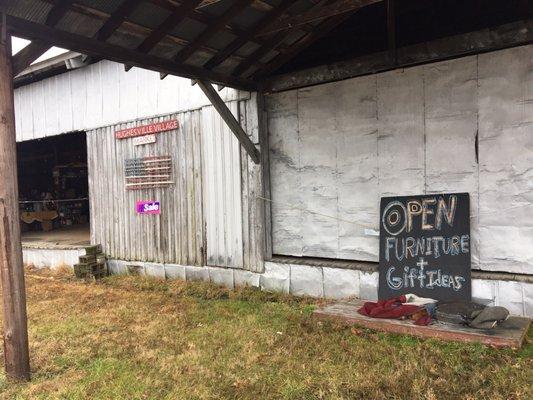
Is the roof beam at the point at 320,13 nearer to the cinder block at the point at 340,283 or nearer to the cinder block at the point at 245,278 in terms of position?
the cinder block at the point at 340,283

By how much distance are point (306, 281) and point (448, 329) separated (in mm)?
2358

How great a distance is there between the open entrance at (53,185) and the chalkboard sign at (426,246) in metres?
11.7

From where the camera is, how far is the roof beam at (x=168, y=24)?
180 inches

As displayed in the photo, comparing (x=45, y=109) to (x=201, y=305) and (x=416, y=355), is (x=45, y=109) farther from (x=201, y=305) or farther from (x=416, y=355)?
(x=416, y=355)

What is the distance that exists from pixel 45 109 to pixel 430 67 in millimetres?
9089

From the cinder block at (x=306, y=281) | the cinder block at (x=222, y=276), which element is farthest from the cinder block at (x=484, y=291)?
the cinder block at (x=222, y=276)

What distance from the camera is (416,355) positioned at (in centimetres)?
414

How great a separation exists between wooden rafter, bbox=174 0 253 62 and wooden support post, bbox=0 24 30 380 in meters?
1.92

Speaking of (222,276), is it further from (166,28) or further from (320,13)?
(320,13)

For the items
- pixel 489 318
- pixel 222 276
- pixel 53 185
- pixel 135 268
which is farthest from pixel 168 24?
pixel 53 185

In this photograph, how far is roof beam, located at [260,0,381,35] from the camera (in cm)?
443

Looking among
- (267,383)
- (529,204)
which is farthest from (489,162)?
(267,383)

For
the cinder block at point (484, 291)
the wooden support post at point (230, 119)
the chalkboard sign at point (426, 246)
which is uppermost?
the wooden support post at point (230, 119)

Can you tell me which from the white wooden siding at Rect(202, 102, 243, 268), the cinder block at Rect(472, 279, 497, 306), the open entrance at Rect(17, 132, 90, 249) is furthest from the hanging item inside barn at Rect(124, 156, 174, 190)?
the open entrance at Rect(17, 132, 90, 249)
